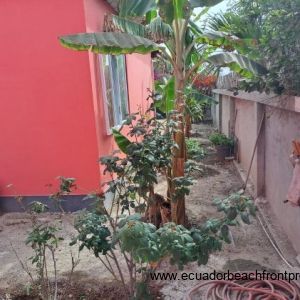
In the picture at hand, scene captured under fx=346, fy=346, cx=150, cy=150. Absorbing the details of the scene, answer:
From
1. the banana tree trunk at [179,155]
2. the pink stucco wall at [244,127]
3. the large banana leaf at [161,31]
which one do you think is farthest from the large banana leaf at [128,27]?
the pink stucco wall at [244,127]

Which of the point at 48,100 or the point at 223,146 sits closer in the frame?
the point at 48,100

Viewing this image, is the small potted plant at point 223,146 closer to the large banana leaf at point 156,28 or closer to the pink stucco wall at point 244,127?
the pink stucco wall at point 244,127

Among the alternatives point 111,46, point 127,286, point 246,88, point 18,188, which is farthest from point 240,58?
point 18,188

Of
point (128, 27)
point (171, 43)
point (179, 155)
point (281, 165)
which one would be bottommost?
point (281, 165)

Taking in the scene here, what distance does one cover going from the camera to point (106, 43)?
3889 millimetres

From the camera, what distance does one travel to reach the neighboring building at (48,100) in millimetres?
4984

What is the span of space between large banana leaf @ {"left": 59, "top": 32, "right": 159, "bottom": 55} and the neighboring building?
104 cm

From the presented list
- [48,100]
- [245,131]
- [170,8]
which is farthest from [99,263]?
[245,131]

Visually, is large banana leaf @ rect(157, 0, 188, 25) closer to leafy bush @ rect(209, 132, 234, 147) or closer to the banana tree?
the banana tree

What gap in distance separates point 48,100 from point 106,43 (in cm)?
172

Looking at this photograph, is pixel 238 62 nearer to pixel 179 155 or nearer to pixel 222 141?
pixel 179 155

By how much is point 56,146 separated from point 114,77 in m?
1.86

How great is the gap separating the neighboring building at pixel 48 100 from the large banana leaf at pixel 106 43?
104 cm

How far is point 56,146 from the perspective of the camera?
5.32 metres
